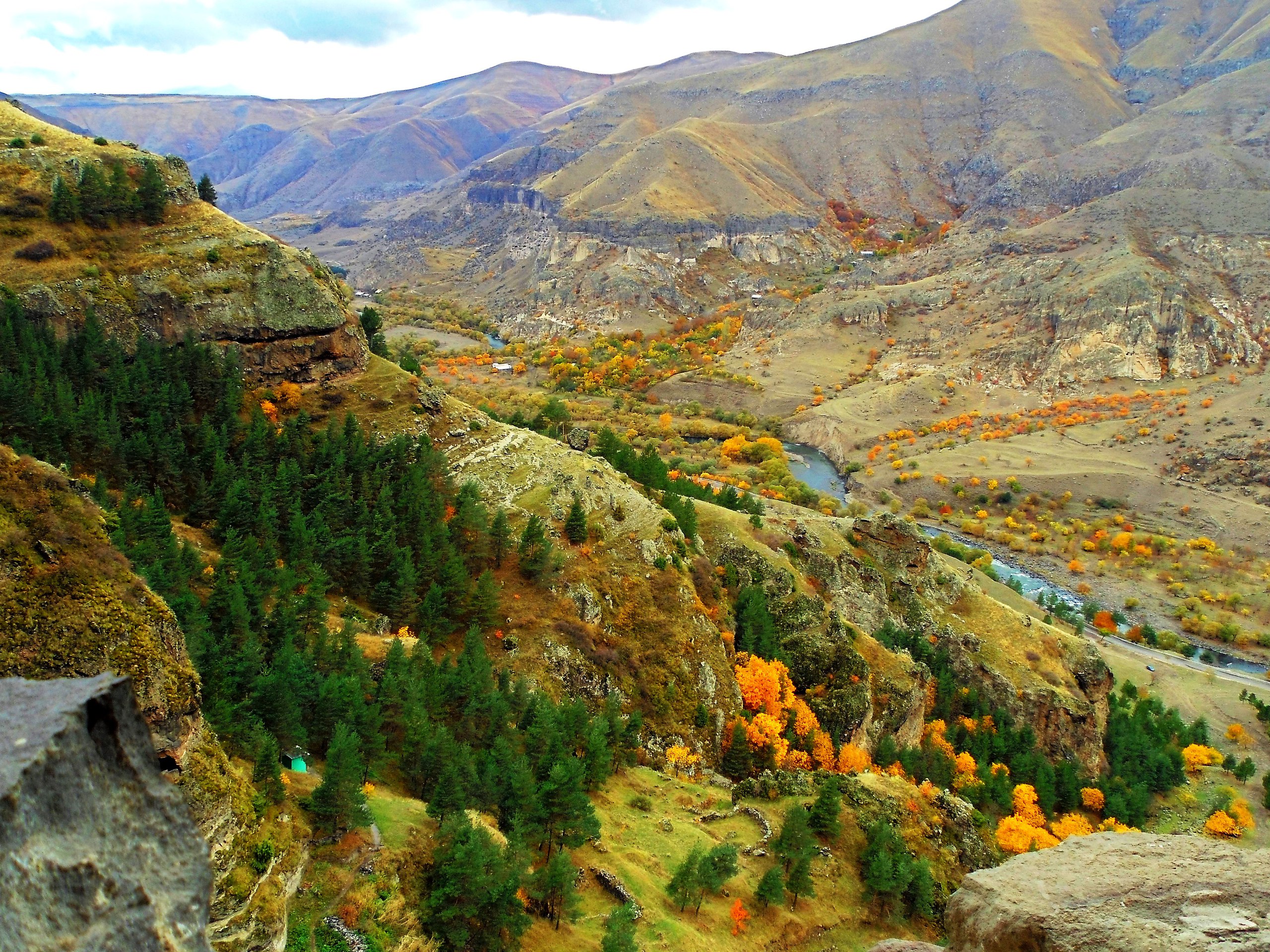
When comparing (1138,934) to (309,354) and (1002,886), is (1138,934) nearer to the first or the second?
(1002,886)

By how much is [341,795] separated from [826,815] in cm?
2722

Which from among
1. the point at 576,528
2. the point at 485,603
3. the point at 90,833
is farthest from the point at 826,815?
the point at 90,833

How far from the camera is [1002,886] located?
16125 mm

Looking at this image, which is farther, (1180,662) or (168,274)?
(1180,662)

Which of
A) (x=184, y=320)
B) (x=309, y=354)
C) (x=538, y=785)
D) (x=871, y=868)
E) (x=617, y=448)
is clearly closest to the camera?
(x=538, y=785)

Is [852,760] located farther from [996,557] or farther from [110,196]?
[996,557]

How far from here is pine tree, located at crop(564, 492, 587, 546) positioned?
64.1m

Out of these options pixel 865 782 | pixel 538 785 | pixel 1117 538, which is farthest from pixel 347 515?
pixel 1117 538

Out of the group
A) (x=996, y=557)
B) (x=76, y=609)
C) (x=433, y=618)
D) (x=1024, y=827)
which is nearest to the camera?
(x=76, y=609)

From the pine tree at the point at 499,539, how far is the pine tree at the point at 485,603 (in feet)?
17.4

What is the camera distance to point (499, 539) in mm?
60250

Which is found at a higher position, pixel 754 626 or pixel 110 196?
pixel 110 196

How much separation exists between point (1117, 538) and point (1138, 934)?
154m

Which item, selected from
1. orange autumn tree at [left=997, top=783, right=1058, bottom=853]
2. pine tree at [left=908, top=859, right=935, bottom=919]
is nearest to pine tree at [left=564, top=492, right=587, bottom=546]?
pine tree at [left=908, top=859, right=935, bottom=919]
